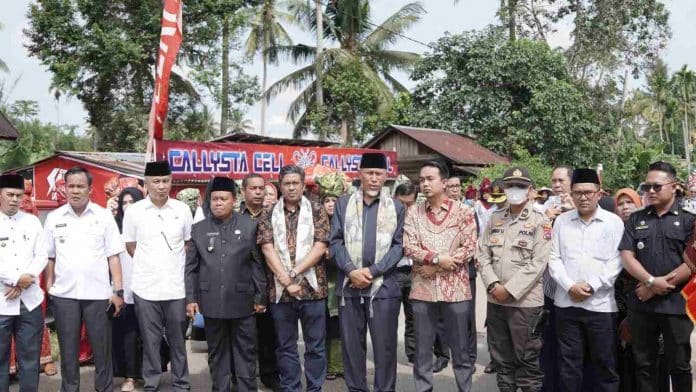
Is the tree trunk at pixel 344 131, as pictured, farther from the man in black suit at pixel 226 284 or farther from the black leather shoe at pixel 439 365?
the man in black suit at pixel 226 284

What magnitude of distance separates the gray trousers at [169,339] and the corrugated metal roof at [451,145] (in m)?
16.9

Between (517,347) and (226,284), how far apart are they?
7.37ft

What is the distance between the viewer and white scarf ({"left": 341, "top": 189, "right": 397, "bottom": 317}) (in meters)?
5.09

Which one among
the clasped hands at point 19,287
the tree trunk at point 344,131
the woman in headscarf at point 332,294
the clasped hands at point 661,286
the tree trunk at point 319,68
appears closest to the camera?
the clasped hands at point 661,286

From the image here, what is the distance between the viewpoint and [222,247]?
5.13 meters

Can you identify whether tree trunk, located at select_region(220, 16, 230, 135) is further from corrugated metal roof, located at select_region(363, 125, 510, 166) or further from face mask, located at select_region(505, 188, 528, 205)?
face mask, located at select_region(505, 188, 528, 205)

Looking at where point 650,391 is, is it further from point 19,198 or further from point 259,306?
point 19,198

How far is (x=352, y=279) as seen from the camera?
5.02 metres

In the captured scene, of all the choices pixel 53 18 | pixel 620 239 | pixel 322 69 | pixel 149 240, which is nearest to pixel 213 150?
pixel 53 18

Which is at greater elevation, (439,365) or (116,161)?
(116,161)

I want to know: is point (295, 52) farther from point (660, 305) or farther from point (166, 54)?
point (660, 305)

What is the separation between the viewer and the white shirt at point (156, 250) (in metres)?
5.19

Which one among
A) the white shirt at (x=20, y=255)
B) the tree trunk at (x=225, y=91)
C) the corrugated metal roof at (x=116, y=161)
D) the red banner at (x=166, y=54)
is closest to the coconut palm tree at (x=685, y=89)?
the tree trunk at (x=225, y=91)

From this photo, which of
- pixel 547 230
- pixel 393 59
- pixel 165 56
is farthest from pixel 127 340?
pixel 393 59
